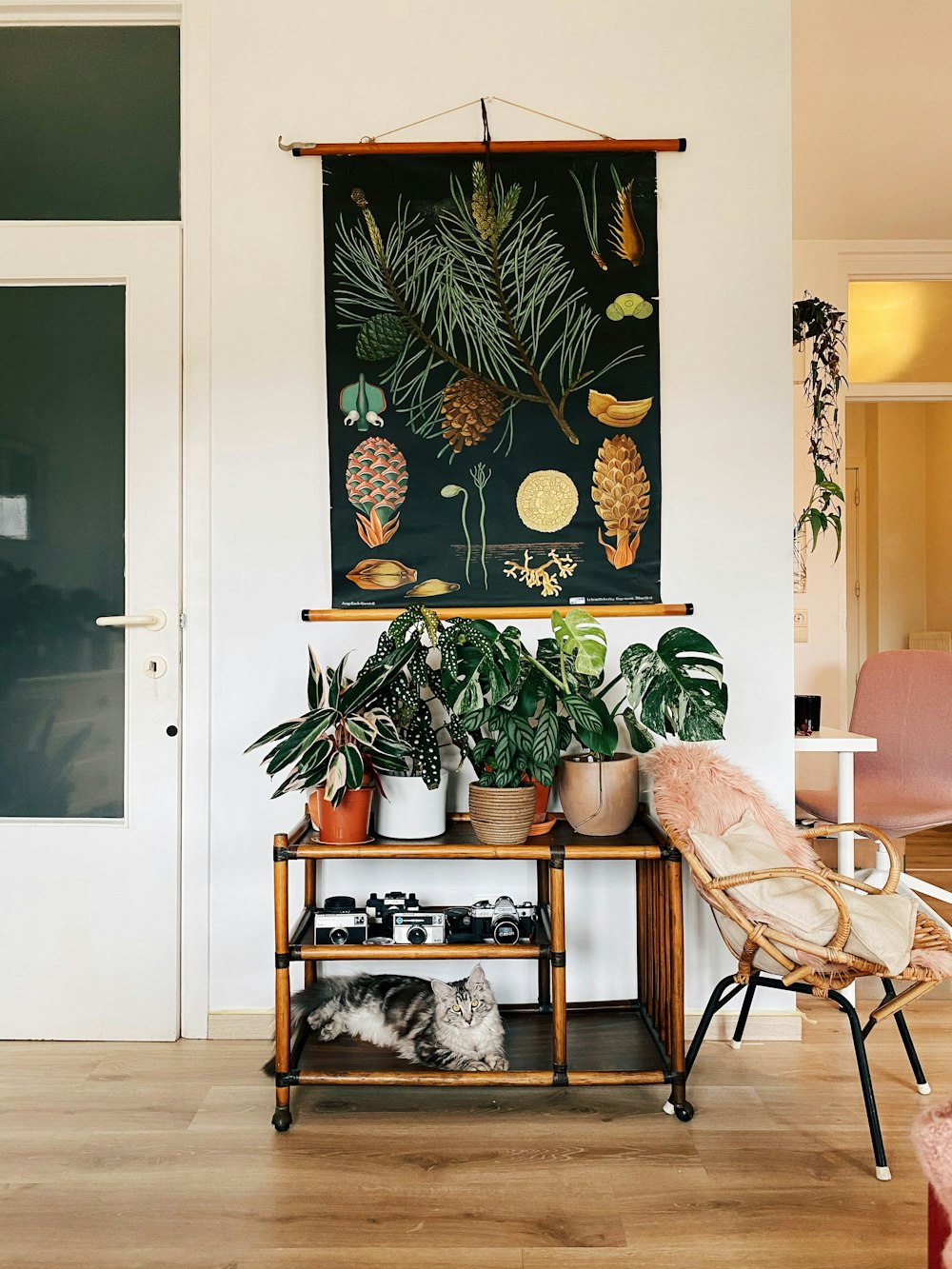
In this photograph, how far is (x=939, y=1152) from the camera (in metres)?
1.00

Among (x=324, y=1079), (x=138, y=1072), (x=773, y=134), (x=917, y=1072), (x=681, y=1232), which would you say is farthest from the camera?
(x=773, y=134)

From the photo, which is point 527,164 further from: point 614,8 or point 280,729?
point 280,729

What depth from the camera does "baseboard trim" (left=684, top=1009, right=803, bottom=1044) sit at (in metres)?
2.29

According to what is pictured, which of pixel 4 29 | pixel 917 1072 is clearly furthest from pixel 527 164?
pixel 917 1072

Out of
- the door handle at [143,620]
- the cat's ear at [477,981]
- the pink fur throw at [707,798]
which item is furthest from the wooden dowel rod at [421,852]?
the door handle at [143,620]

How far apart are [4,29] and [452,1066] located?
2774 millimetres

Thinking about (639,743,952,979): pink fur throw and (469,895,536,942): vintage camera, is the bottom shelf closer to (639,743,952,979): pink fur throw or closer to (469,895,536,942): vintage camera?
(469,895,536,942): vintage camera

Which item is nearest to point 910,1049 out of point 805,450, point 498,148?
point 498,148

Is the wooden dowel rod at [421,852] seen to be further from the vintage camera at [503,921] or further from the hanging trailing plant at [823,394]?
the hanging trailing plant at [823,394]

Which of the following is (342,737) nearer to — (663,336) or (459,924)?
(459,924)

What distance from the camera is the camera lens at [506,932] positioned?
1.97m

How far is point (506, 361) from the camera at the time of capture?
2.30 meters

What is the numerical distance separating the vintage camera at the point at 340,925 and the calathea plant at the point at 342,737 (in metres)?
0.27

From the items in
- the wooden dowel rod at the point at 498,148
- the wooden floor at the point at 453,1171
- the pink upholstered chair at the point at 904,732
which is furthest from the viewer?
the pink upholstered chair at the point at 904,732
